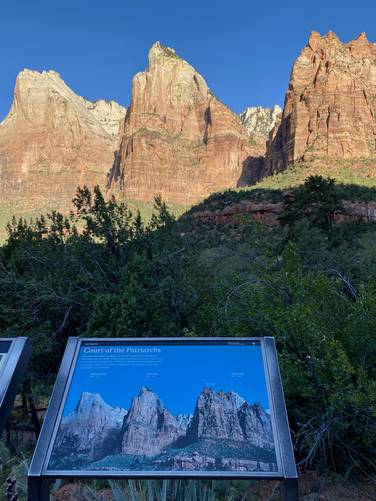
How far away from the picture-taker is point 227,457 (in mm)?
2924

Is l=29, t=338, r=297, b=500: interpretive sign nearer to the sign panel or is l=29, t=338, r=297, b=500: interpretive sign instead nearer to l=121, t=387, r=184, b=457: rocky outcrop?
l=121, t=387, r=184, b=457: rocky outcrop

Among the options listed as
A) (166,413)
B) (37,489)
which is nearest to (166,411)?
(166,413)

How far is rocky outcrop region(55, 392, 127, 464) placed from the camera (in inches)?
117

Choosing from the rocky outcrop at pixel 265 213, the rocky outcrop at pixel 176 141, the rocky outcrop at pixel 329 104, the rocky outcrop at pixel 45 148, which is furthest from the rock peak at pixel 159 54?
the rocky outcrop at pixel 265 213

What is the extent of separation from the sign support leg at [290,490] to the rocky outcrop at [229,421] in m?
0.26

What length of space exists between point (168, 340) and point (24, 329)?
280 inches

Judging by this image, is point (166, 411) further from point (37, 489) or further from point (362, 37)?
point (362, 37)

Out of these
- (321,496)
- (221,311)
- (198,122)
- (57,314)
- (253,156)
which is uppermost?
(198,122)

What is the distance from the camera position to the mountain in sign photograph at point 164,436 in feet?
9.50

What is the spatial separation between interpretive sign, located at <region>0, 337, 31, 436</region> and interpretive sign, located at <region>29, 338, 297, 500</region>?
0.37 m

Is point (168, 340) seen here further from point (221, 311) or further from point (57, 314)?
point (57, 314)

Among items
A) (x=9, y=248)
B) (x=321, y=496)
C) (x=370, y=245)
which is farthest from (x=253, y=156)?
(x=321, y=496)

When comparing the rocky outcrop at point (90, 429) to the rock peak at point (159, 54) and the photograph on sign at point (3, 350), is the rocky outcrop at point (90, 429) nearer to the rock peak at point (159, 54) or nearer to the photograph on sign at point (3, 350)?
the photograph on sign at point (3, 350)

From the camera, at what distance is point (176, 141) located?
15712cm
